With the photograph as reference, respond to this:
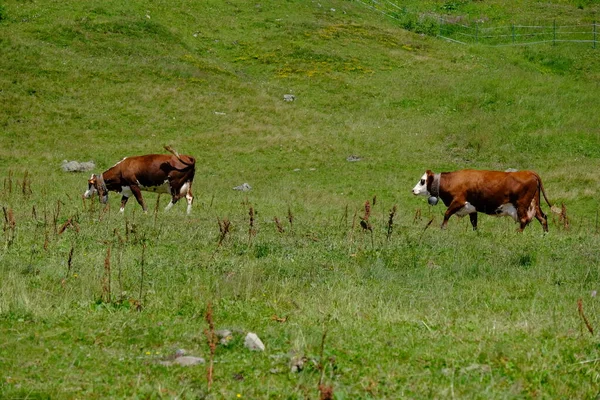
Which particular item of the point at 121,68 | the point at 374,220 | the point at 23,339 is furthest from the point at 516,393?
the point at 121,68

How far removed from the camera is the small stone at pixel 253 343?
7.43m

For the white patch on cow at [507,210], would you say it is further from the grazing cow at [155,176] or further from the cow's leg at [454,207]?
the grazing cow at [155,176]

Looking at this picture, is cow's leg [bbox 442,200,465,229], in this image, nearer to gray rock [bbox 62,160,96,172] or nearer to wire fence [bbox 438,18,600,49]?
gray rock [bbox 62,160,96,172]

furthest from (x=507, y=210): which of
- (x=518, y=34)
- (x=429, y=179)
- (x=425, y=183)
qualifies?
(x=518, y=34)

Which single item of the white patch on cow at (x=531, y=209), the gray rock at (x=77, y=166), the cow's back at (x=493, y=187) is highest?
the cow's back at (x=493, y=187)

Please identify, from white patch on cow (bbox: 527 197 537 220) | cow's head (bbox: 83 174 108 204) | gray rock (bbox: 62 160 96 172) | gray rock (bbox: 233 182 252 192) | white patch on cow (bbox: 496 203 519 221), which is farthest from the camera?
gray rock (bbox: 62 160 96 172)

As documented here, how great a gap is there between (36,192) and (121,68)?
59.9 feet

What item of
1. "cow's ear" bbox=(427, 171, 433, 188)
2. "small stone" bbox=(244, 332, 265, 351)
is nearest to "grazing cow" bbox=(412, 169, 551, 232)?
"cow's ear" bbox=(427, 171, 433, 188)

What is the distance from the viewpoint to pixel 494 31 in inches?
2440

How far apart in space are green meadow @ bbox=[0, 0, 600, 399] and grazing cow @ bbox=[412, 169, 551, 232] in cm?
66

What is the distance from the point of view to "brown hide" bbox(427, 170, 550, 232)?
19.0m

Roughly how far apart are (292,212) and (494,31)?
46154 millimetres

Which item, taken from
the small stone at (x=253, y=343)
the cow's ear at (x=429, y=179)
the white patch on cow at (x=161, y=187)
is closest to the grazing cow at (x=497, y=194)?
the cow's ear at (x=429, y=179)

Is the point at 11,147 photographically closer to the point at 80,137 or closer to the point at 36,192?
the point at 80,137
